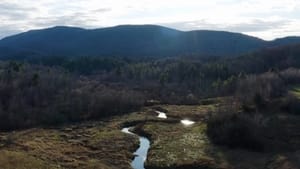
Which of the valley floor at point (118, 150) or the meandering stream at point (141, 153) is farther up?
the valley floor at point (118, 150)

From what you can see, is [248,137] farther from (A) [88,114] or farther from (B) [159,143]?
(A) [88,114]

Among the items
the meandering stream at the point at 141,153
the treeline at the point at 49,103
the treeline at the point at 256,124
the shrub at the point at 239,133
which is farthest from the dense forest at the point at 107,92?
the shrub at the point at 239,133

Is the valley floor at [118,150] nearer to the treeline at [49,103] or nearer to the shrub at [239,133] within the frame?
the shrub at [239,133]

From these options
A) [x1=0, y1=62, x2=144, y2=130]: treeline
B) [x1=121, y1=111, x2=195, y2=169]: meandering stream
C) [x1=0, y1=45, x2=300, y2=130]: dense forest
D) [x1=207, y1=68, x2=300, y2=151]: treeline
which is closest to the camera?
[x1=121, y1=111, x2=195, y2=169]: meandering stream

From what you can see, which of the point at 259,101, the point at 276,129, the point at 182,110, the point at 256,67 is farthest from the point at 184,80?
the point at 276,129

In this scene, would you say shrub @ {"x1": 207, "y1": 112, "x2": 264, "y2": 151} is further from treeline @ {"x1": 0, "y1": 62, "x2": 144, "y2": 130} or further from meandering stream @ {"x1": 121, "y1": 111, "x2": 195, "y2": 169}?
treeline @ {"x1": 0, "y1": 62, "x2": 144, "y2": 130}

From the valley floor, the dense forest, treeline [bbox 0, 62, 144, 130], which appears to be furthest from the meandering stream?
the dense forest

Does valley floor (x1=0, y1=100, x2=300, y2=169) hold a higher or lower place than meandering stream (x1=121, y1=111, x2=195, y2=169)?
higher

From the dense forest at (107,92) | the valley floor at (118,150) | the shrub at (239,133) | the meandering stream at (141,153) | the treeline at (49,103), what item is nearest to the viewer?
the valley floor at (118,150)
